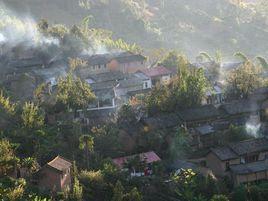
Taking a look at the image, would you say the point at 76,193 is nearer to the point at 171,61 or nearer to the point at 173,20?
the point at 171,61

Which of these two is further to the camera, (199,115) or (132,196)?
(199,115)

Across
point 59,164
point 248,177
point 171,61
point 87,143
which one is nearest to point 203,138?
point 248,177

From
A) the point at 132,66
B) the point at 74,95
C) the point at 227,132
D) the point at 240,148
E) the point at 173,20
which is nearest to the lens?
the point at 240,148

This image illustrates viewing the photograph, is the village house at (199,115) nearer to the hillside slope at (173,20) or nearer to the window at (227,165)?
the window at (227,165)

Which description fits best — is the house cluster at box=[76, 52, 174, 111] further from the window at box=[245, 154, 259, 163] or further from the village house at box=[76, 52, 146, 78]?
the window at box=[245, 154, 259, 163]

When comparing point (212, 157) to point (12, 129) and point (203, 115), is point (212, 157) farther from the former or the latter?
point (12, 129)

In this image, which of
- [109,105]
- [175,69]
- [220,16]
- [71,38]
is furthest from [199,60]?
[220,16]

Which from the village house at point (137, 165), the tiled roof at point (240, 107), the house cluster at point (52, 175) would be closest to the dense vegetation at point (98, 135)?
the village house at point (137, 165)
